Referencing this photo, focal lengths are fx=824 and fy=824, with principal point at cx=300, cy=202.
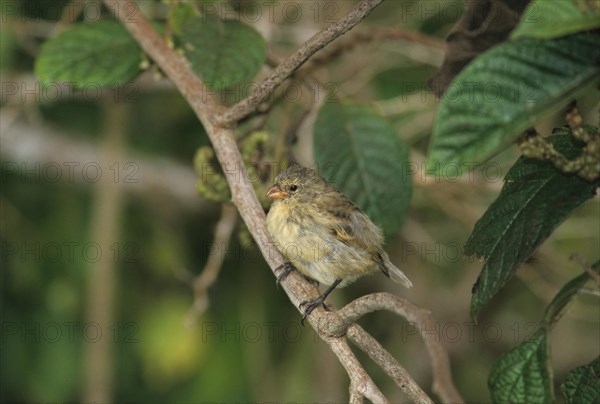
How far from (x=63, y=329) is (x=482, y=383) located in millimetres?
2386

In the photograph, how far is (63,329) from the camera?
14.2ft

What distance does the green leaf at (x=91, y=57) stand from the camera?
9.43ft

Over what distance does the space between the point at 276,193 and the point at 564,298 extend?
143 cm

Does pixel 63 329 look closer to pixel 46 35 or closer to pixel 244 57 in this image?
pixel 46 35

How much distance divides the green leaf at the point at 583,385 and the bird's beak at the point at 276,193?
147cm

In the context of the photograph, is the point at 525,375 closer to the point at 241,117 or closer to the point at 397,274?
the point at 241,117

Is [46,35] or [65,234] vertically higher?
[46,35]

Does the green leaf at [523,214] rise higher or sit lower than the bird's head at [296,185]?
lower

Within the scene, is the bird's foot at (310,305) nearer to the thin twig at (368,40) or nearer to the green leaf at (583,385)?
the green leaf at (583,385)

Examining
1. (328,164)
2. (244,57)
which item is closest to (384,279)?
(328,164)

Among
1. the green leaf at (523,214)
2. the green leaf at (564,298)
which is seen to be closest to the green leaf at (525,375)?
the green leaf at (564,298)

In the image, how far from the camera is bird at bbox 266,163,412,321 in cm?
295

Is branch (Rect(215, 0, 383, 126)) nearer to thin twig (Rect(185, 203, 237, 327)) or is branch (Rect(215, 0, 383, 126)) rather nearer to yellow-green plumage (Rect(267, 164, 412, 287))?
yellow-green plumage (Rect(267, 164, 412, 287))

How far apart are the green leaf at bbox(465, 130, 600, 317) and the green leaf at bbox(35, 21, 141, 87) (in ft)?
4.82
